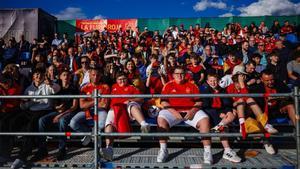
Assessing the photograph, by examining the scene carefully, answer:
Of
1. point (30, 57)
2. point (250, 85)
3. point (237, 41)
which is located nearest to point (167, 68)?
point (250, 85)

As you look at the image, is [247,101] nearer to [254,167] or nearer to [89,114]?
[254,167]

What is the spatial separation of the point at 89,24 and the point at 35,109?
18.8 metres

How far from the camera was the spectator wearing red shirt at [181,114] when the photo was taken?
4.91 meters

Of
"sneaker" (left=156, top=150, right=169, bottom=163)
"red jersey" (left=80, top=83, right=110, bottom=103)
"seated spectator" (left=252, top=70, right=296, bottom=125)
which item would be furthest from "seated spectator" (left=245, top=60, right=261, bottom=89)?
"red jersey" (left=80, top=83, right=110, bottom=103)

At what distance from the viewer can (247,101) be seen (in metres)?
5.46

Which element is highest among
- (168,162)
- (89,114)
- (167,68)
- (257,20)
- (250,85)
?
(257,20)

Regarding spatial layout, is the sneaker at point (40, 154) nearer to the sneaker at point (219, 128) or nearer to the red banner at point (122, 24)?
the sneaker at point (219, 128)

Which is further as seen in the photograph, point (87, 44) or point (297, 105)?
point (87, 44)

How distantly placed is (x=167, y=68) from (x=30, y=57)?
26.4 feet

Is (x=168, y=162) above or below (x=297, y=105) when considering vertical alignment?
below

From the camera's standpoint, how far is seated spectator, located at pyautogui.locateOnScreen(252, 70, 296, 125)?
5.60 meters

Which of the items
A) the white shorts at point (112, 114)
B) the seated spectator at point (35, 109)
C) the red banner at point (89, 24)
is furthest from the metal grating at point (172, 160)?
the red banner at point (89, 24)

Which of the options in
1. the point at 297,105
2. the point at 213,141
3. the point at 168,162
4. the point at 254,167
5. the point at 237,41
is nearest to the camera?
the point at 297,105

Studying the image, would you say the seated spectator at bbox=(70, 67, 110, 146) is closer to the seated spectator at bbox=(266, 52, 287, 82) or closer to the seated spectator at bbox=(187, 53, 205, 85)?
the seated spectator at bbox=(187, 53, 205, 85)
